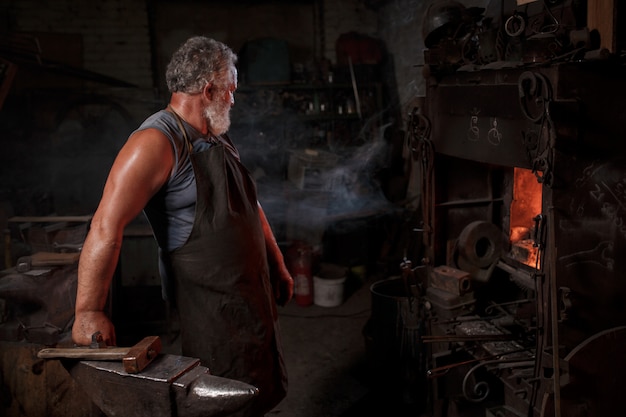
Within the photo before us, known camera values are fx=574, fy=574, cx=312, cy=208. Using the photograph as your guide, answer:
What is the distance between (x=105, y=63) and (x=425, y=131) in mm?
6746

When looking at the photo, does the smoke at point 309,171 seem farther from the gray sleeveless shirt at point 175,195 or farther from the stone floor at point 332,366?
the gray sleeveless shirt at point 175,195

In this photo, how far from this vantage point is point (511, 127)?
3.29 metres

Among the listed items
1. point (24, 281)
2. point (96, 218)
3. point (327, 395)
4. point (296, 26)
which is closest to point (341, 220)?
point (327, 395)

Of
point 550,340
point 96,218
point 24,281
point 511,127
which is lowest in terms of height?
point 550,340

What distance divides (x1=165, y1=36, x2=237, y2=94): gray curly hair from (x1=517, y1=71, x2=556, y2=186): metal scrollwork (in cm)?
157

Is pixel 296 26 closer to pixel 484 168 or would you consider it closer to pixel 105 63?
pixel 105 63

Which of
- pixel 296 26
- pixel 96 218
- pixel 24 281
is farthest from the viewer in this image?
pixel 296 26

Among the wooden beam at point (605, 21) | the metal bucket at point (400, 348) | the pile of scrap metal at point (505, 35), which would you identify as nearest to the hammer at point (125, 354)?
the pile of scrap metal at point (505, 35)

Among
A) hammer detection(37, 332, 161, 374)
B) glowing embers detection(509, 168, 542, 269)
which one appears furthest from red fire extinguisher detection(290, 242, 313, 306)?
hammer detection(37, 332, 161, 374)

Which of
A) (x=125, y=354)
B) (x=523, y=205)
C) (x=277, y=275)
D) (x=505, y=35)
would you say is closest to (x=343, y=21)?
(x=523, y=205)

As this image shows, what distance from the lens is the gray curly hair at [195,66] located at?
282cm

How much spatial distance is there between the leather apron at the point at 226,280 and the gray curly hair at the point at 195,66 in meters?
0.23

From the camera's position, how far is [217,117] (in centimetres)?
295

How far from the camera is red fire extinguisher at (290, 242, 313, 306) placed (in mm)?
7012
